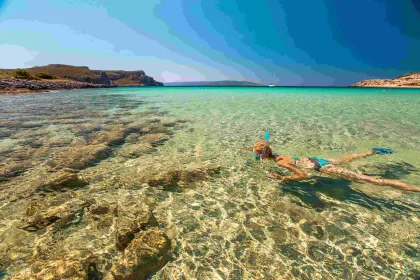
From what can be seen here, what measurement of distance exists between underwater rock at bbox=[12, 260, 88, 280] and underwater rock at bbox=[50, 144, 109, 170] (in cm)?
479

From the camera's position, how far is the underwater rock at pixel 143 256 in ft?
11.7

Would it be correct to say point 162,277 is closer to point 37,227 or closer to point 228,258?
point 228,258

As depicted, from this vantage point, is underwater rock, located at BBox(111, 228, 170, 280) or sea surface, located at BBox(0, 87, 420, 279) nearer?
underwater rock, located at BBox(111, 228, 170, 280)

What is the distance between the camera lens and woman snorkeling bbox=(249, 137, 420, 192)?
6.89 metres

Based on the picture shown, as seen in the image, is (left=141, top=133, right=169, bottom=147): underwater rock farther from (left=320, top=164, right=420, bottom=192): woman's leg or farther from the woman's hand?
(left=320, top=164, right=420, bottom=192): woman's leg

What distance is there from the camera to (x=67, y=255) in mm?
3873

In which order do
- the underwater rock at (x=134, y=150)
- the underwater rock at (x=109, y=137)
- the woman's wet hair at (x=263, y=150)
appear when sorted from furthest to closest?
the underwater rock at (x=109, y=137), the underwater rock at (x=134, y=150), the woman's wet hair at (x=263, y=150)

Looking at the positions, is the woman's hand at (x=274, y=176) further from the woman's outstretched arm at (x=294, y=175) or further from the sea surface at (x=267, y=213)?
the sea surface at (x=267, y=213)

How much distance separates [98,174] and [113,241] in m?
3.73

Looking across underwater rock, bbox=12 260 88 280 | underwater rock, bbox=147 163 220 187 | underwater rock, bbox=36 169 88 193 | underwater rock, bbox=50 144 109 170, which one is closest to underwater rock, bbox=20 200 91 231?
underwater rock, bbox=36 169 88 193

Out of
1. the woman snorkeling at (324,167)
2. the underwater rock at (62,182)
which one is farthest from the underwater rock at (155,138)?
the woman snorkeling at (324,167)

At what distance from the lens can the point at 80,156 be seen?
29.0ft

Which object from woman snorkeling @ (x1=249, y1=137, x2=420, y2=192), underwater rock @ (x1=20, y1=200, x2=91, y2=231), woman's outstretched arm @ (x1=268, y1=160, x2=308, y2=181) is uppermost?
woman snorkeling @ (x1=249, y1=137, x2=420, y2=192)

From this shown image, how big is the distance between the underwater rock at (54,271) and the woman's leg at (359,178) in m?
7.77
